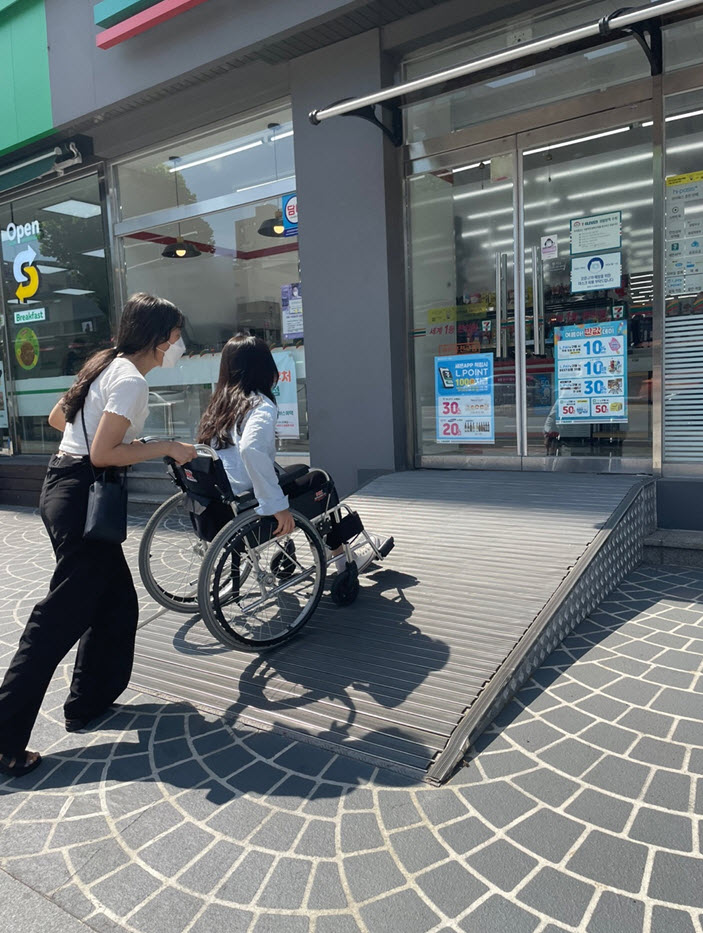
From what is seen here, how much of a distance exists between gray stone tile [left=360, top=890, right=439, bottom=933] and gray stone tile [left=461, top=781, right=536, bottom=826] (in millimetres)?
403

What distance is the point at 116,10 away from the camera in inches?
240

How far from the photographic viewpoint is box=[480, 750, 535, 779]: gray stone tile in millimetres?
2324

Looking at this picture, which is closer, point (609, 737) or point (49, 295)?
point (609, 737)

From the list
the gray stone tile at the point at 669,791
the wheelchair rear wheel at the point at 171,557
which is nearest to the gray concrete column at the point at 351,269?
the wheelchair rear wheel at the point at 171,557

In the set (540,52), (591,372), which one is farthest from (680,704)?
(540,52)

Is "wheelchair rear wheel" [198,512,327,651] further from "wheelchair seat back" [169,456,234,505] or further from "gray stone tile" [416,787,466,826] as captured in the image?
"gray stone tile" [416,787,466,826]

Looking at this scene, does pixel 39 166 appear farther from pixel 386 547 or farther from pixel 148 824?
pixel 148 824

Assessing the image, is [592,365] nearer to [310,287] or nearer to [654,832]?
[310,287]

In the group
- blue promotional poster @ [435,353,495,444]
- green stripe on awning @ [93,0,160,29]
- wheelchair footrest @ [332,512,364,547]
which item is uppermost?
green stripe on awning @ [93,0,160,29]

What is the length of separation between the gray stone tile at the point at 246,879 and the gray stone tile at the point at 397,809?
1.25 feet

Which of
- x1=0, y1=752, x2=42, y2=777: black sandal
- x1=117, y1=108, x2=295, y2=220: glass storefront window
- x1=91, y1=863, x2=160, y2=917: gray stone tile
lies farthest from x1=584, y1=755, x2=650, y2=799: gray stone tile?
x1=117, y1=108, x2=295, y2=220: glass storefront window

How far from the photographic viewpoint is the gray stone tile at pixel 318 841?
6.47 ft

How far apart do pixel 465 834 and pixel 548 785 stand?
15.2 inches

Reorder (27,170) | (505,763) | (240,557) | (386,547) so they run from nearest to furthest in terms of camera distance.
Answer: (505,763) → (240,557) → (386,547) → (27,170)
